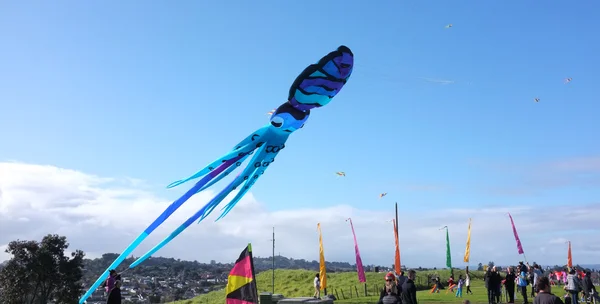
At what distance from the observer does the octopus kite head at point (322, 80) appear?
15508 mm

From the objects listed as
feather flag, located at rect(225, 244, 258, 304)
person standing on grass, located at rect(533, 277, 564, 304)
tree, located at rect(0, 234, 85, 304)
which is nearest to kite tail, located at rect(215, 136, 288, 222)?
feather flag, located at rect(225, 244, 258, 304)

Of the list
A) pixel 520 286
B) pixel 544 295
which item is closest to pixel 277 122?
pixel 544 295

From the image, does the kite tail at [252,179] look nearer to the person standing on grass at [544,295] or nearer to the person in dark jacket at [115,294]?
the person in dark jacket at [115,294]

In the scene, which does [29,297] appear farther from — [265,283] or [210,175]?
[210,175]

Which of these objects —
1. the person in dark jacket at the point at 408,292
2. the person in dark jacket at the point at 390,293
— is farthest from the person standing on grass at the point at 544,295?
the person in dark jacket at the point at 408,292

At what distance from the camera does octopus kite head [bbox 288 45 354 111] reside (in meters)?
15.5

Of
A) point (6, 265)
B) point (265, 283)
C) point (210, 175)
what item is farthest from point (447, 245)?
point (6, 265)

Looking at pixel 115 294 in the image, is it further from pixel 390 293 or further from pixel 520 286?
pixel 520 286

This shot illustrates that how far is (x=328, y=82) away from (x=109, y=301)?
8878 millimetres

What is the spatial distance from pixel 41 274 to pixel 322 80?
1384 inches

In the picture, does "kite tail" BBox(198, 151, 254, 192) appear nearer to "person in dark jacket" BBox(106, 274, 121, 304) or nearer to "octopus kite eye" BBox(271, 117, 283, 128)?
"octopus kite eye" BBox(271, 117, 283, 128)

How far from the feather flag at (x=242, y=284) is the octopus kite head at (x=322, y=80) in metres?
6.52

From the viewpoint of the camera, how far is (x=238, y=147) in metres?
15.7

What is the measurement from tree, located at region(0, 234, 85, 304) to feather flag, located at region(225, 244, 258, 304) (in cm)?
3540
